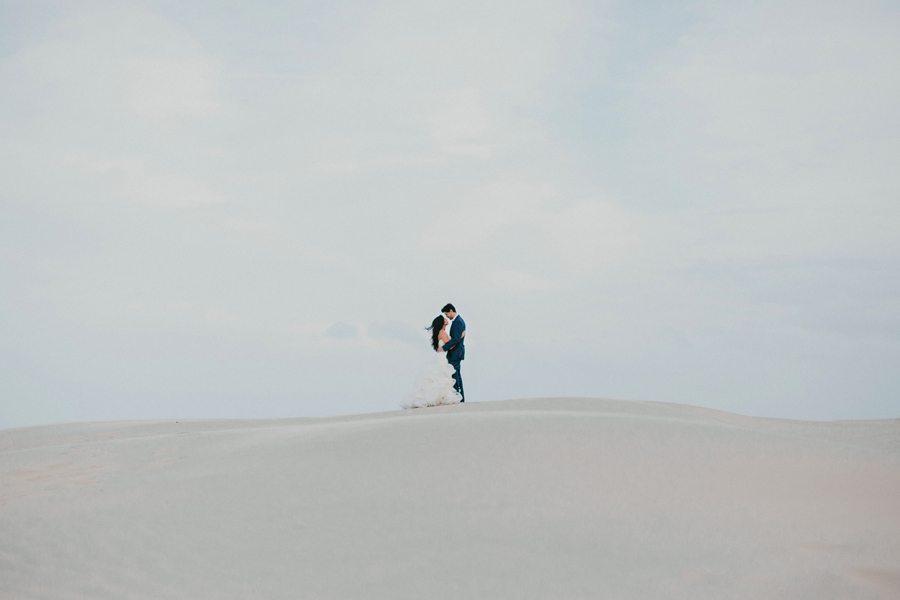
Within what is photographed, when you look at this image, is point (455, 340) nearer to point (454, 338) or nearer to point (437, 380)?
point (454, 338)

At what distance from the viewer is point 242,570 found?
4672mm

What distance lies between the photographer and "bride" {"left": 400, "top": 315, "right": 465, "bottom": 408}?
1142cm

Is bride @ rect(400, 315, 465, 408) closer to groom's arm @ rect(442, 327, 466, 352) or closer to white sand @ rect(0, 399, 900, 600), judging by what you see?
groom's arm @ rect(442, 327, 466, 352)

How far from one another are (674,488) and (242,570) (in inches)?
141

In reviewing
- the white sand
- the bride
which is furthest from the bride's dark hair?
the white sand

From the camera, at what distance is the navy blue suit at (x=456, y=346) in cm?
1157

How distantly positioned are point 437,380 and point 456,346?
26.1 inches

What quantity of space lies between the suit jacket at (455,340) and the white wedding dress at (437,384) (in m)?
0.17

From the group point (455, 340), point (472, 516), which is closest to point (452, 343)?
point (455, 340)

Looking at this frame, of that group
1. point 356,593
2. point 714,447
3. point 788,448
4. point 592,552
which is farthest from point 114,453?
point 788,448

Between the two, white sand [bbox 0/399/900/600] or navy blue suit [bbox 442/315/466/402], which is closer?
white sand [bbox 0/399/900/600]

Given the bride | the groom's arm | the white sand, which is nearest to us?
the white sand

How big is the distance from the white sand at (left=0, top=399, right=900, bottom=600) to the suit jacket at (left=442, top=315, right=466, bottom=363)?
361 cm

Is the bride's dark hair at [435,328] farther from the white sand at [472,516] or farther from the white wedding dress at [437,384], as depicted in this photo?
the white sand at [472,516]
